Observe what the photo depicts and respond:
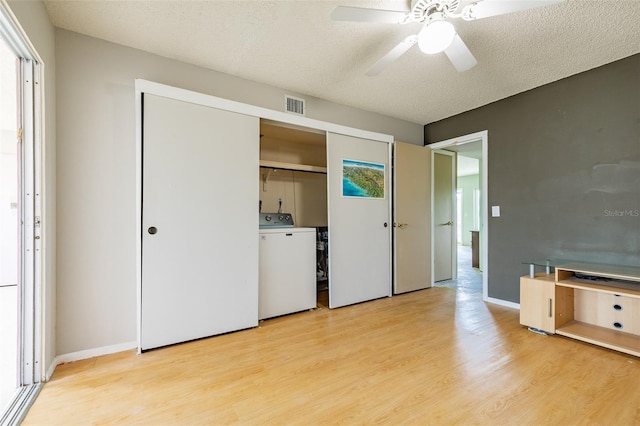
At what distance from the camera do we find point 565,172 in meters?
2.83

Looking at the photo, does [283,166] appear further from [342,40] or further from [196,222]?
[342,40]

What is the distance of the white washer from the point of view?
2.79 meters

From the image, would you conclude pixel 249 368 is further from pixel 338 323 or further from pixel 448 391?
→ pixel 448 391

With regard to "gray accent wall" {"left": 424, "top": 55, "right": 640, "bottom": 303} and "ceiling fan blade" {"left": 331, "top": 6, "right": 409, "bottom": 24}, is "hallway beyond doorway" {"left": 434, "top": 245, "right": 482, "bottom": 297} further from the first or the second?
"ceiling fan blade" {"left": 331, "top": 6, "right": 409, "bottom": 24}

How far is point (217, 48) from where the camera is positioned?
2299mm

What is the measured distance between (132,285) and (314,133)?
2.23 meters

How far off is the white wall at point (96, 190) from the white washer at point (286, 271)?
108 centimetres

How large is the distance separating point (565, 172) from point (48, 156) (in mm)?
4296

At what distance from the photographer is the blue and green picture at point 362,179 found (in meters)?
3.25

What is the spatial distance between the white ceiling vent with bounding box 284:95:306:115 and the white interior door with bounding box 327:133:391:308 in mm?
412

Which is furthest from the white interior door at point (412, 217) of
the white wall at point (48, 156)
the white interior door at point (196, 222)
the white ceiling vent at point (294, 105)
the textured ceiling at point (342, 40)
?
the white wall at point (48, 156)

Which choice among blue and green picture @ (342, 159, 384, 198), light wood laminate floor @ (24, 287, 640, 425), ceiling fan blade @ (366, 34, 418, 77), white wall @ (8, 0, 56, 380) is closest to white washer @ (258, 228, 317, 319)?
light wood laminate floor @ (24, 287, 640, 425)

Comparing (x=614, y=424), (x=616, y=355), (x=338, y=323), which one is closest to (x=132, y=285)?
(x=338, y=323)

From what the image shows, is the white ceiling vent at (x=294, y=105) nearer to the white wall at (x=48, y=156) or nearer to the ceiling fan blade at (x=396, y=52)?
the ceiling fan blade at (x=396, y=52)
